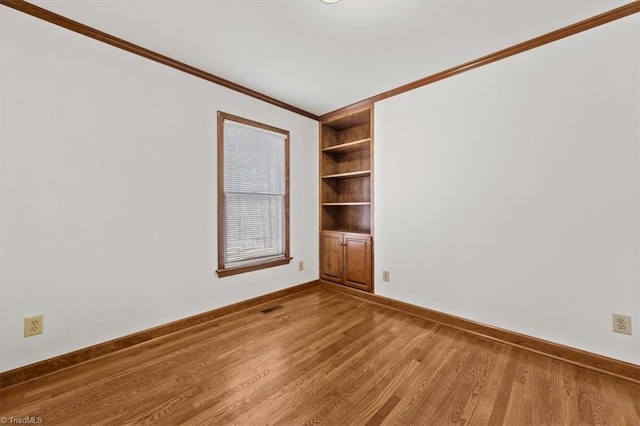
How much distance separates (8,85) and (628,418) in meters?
4.10

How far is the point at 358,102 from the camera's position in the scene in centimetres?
334

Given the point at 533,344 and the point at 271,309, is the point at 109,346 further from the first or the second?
the point at 533,344

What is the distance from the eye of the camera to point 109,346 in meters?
2.05

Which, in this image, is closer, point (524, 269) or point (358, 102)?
point (524, 269)

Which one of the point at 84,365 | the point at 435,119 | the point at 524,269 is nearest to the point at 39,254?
the point at 84,365

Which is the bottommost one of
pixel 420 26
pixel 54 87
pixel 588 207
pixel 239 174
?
pixel 588 207

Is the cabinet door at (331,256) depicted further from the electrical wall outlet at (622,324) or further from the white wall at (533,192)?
the electrical wall outlet at (622,324)

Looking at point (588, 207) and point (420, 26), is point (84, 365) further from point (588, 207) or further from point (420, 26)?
point (588, 207)

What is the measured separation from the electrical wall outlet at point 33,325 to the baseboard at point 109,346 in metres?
0.20

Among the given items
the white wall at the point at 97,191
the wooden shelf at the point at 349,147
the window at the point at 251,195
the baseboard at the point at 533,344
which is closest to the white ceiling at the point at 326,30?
the white wall at the point at 97,191

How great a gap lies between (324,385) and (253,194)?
6.75 feet

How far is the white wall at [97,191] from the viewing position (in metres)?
1.73

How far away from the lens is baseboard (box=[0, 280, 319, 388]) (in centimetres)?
171

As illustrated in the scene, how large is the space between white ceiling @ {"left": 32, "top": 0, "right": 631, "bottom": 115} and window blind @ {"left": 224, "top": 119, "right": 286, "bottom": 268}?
0.69 m
